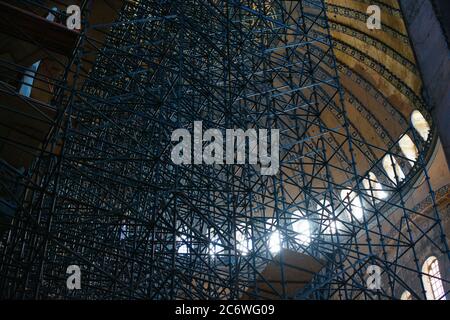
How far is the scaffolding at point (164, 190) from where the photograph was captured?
1073 cm

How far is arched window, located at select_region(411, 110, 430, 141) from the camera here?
1939cm

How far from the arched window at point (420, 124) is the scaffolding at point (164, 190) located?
0.45 meters

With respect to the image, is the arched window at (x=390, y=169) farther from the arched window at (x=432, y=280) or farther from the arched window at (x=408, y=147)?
the arched window at (x=432, y=280)

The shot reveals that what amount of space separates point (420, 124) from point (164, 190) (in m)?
11.7

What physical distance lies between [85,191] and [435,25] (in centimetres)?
1018

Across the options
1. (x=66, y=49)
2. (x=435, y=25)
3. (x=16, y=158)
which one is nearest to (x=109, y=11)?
(x=66, y=49)

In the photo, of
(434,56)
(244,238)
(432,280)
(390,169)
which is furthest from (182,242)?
(390,169)

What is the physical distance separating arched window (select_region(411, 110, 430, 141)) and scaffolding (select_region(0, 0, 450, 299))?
0.45 m

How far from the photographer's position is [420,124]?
64.6 ft

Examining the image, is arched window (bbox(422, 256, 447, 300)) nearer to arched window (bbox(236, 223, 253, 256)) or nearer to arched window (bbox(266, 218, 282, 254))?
arched window (bbox(266, 218, 282, 254))

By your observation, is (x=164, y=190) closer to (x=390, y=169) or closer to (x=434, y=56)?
(x=434, y=56)

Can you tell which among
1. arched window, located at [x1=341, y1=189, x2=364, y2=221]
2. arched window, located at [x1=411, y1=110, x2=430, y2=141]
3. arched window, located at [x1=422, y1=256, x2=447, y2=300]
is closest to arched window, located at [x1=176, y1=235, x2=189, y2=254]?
arched window, located at [x1=341, y1=189, x2=364, y2=221]

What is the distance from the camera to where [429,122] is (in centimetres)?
1894
